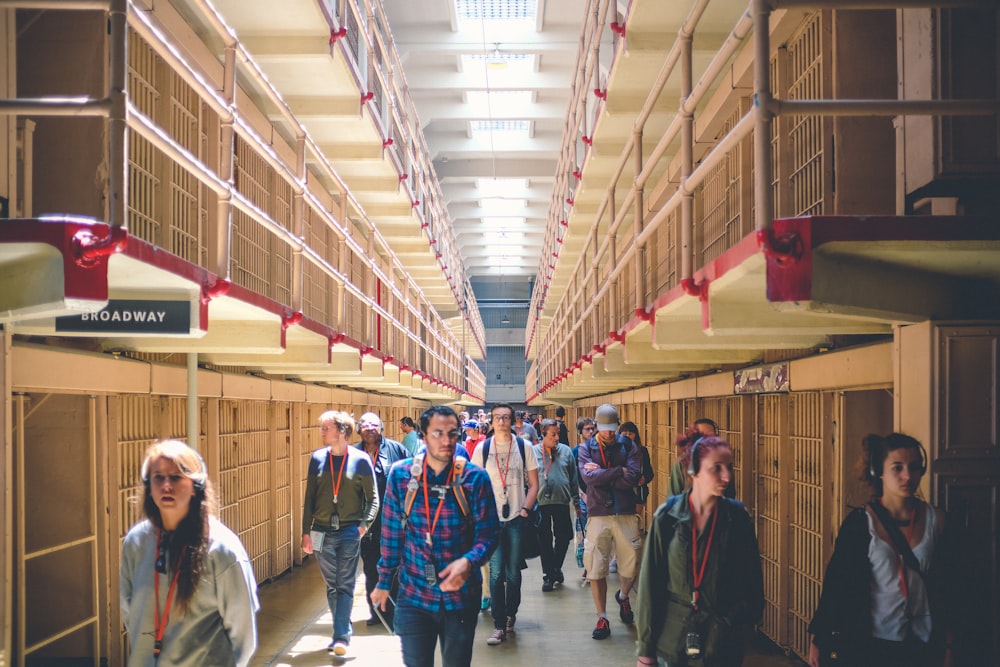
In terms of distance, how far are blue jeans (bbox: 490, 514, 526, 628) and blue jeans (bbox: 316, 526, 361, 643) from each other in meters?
0.99

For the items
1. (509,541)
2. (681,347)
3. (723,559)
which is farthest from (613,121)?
(723,559)

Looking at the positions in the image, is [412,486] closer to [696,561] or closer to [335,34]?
[696,561]

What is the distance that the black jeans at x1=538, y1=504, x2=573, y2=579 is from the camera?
796cm

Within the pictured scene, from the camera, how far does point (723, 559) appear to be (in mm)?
3492

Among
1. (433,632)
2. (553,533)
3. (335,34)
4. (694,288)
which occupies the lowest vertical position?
(553,533)

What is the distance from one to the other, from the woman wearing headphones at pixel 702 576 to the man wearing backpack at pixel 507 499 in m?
2.82

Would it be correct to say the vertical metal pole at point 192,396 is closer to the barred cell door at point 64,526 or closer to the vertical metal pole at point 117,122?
the barred cell door at point 64,526

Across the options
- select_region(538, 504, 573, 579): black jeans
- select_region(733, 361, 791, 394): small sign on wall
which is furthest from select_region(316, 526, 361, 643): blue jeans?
select_region(733, 361, 791, 394): small sign on wall

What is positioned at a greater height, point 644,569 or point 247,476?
point 644,569

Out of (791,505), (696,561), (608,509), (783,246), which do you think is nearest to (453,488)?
(696,561)

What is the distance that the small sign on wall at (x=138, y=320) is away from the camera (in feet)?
13.1

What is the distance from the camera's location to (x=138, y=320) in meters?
4.00

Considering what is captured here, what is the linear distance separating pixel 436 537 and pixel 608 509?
2841mm

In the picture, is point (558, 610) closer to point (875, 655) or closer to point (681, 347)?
point (681, 347)
